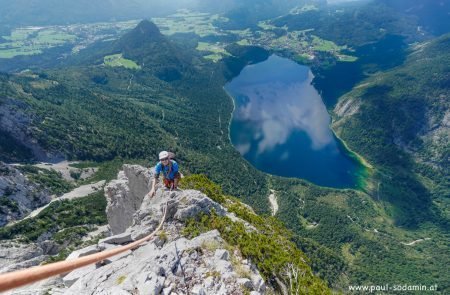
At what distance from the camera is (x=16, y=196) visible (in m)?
69.5

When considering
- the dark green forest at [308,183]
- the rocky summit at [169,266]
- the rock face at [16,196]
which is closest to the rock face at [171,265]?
the rocky summit at [169,266]

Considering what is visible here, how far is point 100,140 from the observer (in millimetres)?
129125

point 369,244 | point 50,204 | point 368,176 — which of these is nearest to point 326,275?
point 369,244

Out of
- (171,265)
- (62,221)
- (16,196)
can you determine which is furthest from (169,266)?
(16,196)

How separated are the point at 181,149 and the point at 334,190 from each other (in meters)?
66.8

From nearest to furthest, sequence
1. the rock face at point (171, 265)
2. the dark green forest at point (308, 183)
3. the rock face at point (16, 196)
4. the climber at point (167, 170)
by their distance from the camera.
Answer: the rock face at point (171, 265), the climber at point (167, 170), the rock face at point (16, 196), the dark green forest at point (308, 183)

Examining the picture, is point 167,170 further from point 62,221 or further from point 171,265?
point 62,221

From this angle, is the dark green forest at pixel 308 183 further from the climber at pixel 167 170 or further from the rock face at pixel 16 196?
the climber at pixel 167 170

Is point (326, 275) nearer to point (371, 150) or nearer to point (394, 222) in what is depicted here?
point (394, 222)

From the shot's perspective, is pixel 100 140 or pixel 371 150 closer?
pixel 100 140

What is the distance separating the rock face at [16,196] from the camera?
213 feet

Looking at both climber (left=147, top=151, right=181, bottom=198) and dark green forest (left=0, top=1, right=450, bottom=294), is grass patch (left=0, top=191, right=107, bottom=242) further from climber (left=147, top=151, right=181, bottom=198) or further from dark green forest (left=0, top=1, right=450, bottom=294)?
climber (left=147, top=151, right=181, bottom=198)

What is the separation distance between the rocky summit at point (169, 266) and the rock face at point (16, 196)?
46.9 metres

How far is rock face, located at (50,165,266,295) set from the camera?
64.4 feet
